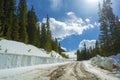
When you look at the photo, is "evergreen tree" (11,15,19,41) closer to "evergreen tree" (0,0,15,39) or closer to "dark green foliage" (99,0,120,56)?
"evergreen tree" (0,0,15,39)

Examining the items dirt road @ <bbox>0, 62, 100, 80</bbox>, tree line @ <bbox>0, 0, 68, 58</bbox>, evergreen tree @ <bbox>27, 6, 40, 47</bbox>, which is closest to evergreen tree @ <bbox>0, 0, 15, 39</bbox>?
tree line @ <bbox>0, 0, 68, 58</bbox>

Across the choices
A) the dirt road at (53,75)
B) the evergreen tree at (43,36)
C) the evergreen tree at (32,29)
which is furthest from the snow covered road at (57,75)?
the evergreen tree at (43,36)

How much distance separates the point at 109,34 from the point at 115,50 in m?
5.98

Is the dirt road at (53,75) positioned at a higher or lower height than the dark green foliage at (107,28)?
lower

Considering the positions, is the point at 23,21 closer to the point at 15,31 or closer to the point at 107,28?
the point at 15,31

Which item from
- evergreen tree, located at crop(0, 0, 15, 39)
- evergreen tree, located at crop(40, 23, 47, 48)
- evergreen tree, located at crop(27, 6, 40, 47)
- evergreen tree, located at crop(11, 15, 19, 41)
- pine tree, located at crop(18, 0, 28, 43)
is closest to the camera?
evergreen tree, located at crop(0, 0, 15, 39)

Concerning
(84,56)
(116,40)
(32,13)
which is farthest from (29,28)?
(84,56)

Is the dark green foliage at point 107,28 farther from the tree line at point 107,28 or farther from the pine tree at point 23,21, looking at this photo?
the pine tree at point 23,21

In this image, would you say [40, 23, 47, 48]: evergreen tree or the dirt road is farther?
[40, 23, 47, 48]: evergreen tree

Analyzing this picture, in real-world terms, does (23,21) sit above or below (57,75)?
above

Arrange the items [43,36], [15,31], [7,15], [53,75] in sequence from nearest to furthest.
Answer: [53,75], [7,15], [15,31], [43,36]

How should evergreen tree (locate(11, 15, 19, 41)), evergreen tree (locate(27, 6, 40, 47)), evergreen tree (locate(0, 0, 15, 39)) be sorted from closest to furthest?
evergreen tree (locate(0, 0, 15, 39))
evergreen tree (locate(11, 15, 19, 41))
evergreen tree (locate(27, 6, 40, 47))

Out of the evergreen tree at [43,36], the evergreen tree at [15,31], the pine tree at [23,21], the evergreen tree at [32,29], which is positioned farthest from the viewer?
the evergreen tree at [43,36]

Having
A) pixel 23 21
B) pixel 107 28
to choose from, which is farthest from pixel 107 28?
pixel 23 21
